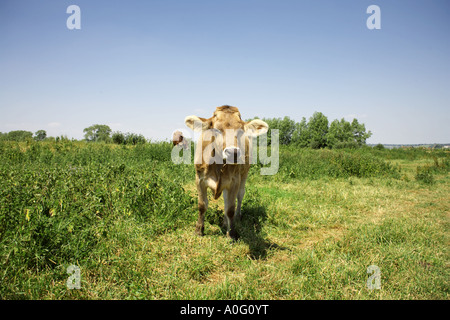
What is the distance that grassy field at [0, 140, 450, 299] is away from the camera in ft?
9.41

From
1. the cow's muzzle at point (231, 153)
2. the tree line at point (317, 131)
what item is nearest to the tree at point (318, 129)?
the tree line at point (317, 131)

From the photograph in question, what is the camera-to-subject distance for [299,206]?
623 centimetres

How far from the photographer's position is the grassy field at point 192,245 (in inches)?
113

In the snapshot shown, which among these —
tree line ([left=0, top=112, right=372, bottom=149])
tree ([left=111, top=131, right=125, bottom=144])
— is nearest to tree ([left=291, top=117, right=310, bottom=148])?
tree line ([left=0, top=112, right=372, bottom=149])

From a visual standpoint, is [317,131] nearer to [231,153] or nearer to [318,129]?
[318,129]

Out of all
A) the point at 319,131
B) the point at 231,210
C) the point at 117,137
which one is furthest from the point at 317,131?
the point at 231,210

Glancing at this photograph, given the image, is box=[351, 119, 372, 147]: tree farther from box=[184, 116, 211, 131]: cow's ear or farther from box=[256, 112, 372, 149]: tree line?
box=[184, 116, 211, 131]: cow's ear

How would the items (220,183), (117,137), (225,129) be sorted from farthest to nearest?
1. (117,137)
2. (220,183)
3. (225,129)

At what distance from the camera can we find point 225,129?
3.90m

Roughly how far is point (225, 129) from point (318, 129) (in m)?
62.2

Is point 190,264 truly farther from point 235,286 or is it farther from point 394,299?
point 394,299

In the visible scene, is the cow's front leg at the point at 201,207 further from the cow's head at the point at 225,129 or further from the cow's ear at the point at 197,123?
the cow's ear at the point at 197,123

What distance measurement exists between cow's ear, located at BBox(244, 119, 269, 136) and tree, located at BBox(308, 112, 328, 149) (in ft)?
194
